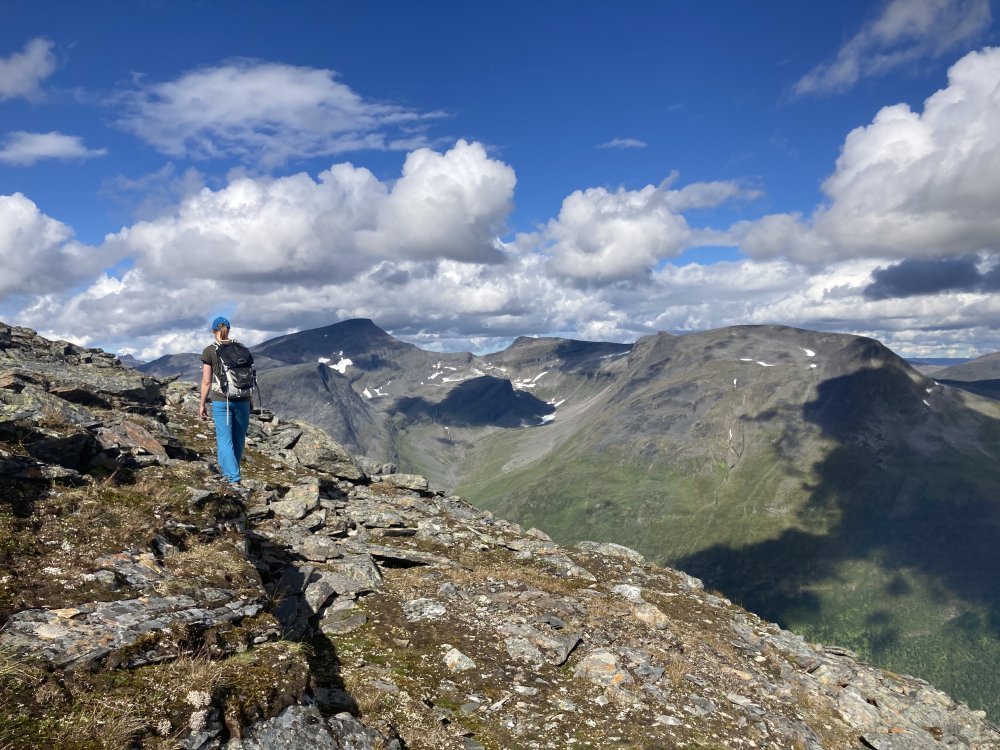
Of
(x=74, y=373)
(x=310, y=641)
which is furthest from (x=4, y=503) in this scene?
(x=74, y=373)

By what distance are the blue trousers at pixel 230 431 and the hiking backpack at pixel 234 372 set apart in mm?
435

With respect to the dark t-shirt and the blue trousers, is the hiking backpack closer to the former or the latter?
the dark t-shirt

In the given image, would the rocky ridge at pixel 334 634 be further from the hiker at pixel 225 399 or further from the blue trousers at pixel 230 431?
the hiker at pixel 225 399

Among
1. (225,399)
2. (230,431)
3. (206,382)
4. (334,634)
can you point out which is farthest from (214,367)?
(334,634)

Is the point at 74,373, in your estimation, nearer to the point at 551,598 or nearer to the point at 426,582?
the point at 426,582

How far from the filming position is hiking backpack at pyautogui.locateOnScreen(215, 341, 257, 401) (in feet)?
62.4

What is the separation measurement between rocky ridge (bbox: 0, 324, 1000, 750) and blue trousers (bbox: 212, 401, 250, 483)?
39.2 inches

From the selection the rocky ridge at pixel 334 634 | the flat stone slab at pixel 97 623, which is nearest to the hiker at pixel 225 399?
the rocky ridge at pixel 334 634

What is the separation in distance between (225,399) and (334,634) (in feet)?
Answer: 30.0

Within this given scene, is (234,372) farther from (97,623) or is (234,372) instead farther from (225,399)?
(97,623)

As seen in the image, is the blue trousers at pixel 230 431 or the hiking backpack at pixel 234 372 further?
the blue trousers at pixel 230 431

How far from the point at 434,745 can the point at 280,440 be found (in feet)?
91.2

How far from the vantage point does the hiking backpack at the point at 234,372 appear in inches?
749

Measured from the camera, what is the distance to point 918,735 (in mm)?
18234
